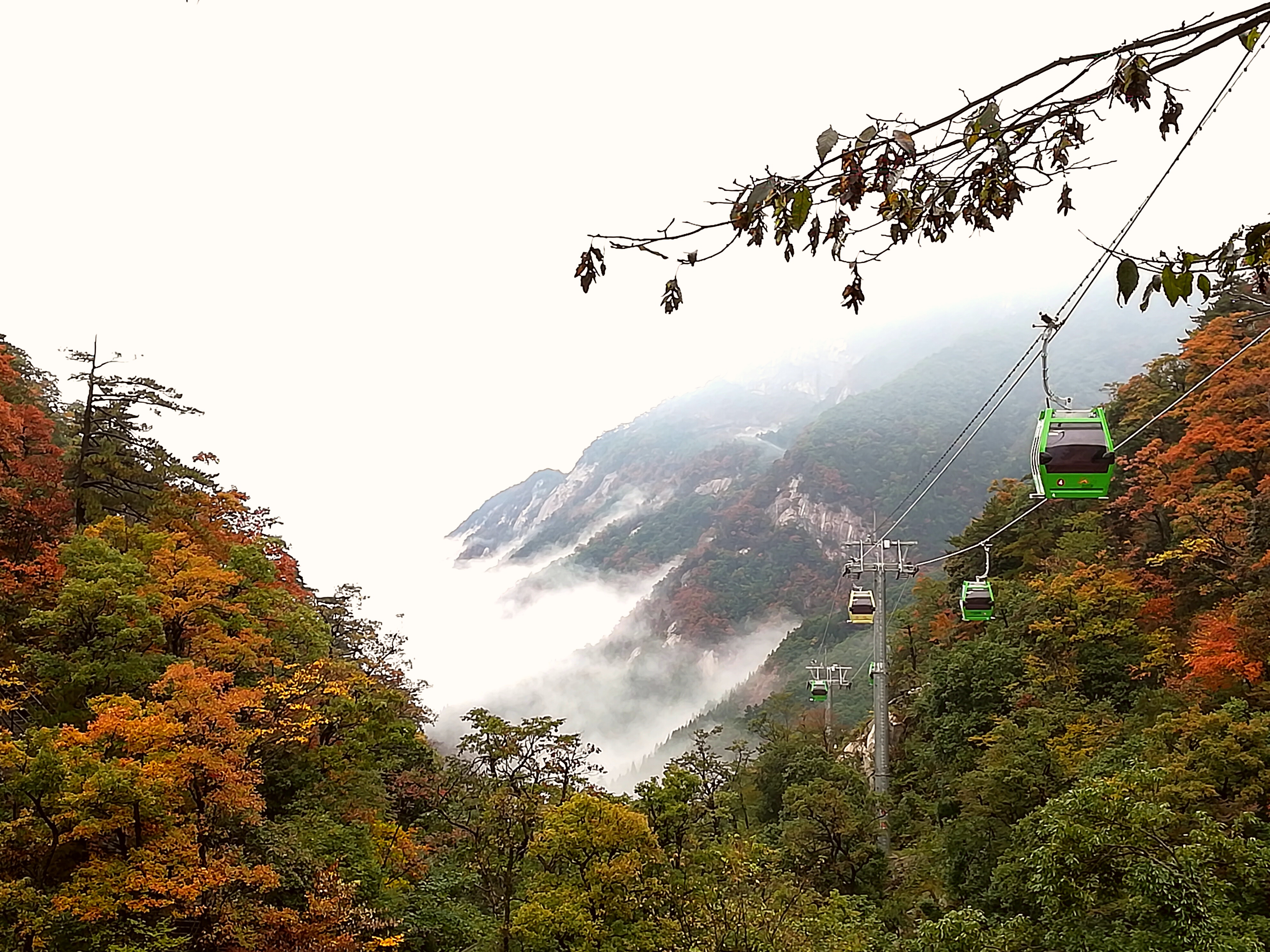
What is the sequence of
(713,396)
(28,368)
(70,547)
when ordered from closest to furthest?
1. (70,547)
2. (28,368)
3. (713,396)

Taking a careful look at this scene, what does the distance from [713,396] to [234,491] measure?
577 feet

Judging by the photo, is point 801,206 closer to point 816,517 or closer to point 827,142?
point 827,142

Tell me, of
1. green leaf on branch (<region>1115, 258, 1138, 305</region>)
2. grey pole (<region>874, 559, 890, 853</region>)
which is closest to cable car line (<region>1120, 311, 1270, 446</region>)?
green leaf on branch (<region>1115, 258, 1138, 305</region>)

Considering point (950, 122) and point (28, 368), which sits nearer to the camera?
point (950, 122)

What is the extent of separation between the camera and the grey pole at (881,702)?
669 inches

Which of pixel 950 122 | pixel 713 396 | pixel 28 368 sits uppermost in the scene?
pixel 713 396

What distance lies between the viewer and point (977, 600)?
50.8 feet

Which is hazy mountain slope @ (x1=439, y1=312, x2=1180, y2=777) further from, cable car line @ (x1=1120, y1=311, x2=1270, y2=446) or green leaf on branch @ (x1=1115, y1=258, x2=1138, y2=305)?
green leaf on branch @ (x1=1115, y1=258, x2=1138, y2=305)

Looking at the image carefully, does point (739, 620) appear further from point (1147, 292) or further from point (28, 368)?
point (1147, 292)

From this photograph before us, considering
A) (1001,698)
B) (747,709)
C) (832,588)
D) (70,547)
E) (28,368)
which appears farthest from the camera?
(832,588)

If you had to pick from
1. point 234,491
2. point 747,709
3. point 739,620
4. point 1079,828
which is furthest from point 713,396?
point 1079,828

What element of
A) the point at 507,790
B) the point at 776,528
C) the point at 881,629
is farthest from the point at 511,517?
the point at 507,790

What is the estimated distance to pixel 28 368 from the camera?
2225 centimetres

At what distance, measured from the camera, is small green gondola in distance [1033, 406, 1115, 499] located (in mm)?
7348
